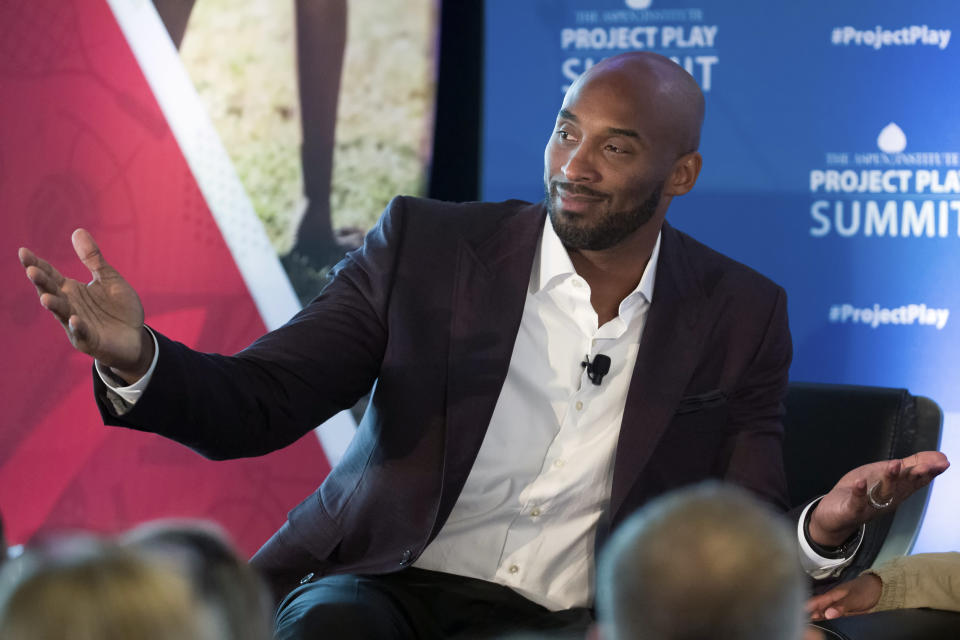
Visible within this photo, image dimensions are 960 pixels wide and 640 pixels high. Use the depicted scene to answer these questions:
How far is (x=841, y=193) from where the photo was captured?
358cm

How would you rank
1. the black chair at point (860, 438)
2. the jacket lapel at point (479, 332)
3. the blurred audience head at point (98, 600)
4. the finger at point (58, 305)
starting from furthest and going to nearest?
the black chair at point (860, 438)
the jacket lapel at point (479, 332)
the finger at point (58, 305)
the blurred audience head at point (98, 600)

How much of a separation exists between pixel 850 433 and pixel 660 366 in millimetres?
710

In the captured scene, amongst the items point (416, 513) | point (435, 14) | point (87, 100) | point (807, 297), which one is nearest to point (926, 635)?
point (416, 513)

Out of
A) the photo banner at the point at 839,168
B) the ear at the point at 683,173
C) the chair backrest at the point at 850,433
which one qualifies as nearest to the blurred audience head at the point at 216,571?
the ear at the point at 683,173

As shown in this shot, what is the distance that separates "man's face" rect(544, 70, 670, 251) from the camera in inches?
99.1

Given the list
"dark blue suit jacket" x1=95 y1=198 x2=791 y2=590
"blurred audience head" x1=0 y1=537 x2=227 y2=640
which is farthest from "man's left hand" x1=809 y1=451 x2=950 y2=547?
"blurred audience head" x1=0 y1=537 x2=227 y2=640

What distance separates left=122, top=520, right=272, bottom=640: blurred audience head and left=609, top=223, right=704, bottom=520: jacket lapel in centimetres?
152

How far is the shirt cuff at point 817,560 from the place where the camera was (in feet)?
7.48

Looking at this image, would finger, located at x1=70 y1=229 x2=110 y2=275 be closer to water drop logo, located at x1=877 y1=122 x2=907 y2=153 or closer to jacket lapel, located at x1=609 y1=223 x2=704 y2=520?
jacket lapel, located at x1=609 y1=223 x2=704 y2=520

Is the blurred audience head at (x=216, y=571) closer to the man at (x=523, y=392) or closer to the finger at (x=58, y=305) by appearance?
the finger at (x=58, y=305)

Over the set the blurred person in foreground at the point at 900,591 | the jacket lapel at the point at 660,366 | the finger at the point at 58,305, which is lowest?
the blurred person in foreground at the point at 900,591

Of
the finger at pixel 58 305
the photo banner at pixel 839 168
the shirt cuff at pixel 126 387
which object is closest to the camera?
the finger at pixel 58 305

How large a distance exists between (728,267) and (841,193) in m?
1.11

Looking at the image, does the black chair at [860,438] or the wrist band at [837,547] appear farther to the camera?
the black chair at [860,438]
